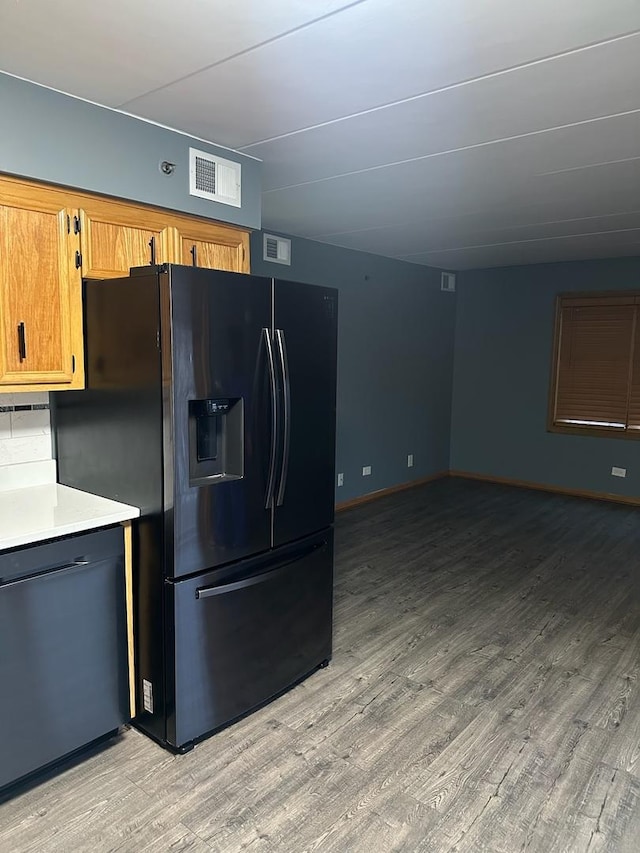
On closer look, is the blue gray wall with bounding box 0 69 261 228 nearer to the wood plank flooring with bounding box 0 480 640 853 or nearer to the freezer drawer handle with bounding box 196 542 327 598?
the freezer drawer handle with bounding box 196 542 327 598

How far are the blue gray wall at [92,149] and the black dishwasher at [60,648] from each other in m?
1.35

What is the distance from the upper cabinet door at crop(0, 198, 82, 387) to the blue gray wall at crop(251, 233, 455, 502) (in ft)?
8.18

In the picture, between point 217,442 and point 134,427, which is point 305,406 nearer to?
point 217,442

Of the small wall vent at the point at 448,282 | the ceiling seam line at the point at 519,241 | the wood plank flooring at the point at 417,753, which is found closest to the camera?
the wood plank flooring at the point at 417,753

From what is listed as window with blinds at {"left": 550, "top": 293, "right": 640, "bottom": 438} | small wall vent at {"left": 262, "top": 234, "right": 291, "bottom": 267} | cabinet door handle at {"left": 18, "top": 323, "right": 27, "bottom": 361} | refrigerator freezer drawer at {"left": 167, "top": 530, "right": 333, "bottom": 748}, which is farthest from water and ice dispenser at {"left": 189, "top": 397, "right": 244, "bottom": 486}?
window with blinds at {"left": 550, "top": 293, "right": 640, "bottom": 438}

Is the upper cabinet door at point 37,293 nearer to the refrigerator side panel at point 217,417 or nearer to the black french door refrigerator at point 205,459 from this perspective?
the black french door refrigerator at point 205,459

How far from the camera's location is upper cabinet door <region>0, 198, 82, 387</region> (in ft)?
7.11

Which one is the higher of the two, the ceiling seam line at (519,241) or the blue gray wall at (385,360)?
the ceiling seam line at (519,241)

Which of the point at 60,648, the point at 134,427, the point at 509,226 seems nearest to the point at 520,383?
the point at 509,226

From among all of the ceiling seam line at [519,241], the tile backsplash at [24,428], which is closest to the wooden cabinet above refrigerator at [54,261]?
the tile backsplash at [24,428]

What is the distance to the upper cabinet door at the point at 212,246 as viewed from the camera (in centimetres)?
273

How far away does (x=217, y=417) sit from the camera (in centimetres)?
237

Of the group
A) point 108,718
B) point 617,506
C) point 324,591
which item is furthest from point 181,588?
point 617,506

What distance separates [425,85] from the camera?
6.95 ft
